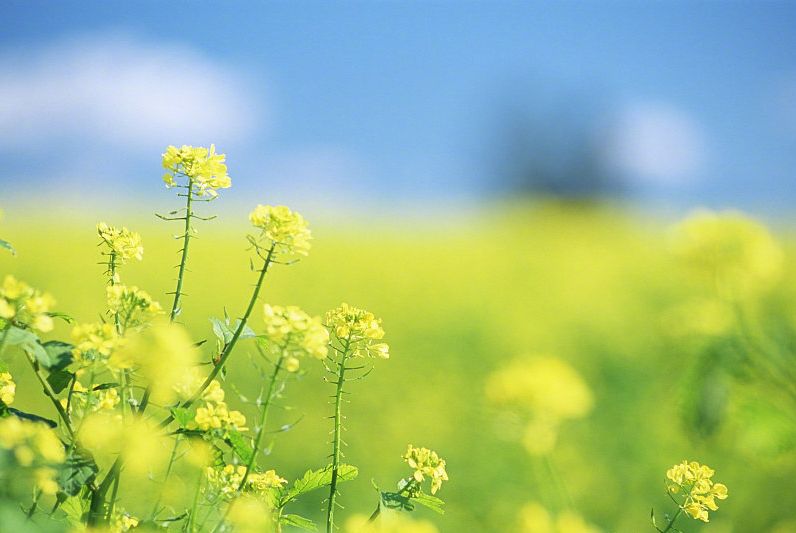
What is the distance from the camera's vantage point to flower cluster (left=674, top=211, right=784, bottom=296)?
2.28 metres

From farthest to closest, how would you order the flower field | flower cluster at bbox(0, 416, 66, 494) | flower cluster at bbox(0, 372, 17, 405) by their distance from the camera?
flower cluster at bbox(0, 372, 17, 405)
the flower field
flower cluster at bbox(0, 416, 66, 494)

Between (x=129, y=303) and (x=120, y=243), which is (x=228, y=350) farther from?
(x=120, y=243)

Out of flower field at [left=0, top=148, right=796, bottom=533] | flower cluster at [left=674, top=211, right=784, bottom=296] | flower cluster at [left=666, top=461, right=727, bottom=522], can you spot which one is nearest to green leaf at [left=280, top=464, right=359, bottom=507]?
flower field at [left=0, top=148, right=796, bottom=533]

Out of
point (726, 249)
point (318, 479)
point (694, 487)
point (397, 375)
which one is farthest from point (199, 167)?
point (397, 375)

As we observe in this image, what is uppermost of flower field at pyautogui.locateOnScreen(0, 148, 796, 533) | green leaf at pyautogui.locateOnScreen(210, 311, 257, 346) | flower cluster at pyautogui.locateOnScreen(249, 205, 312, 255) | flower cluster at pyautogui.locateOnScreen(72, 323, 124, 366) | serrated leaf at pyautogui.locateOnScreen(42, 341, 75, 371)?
flower cluster at pyautogui.locateOnScreen(249, 205, 312, 255)

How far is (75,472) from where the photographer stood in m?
0.91

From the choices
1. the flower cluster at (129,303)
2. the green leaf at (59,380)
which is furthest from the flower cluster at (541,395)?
the green leaf at (59,380)

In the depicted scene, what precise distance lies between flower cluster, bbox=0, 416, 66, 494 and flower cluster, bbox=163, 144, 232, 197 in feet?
1.41

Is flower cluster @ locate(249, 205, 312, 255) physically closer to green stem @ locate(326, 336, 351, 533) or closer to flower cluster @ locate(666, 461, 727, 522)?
green stem @ locate(326, 336, 351, 533)

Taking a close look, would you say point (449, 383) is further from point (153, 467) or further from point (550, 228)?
point (550, 228)

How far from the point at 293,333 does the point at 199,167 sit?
363 mm

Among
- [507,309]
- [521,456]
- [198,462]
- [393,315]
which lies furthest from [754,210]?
[198,462]

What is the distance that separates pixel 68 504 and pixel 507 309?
5.17 meters

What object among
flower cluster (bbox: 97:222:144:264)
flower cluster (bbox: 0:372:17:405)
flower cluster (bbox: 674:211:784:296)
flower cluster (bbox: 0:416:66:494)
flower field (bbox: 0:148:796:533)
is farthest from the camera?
flower cluster (bbox: 674:211:784:296)
